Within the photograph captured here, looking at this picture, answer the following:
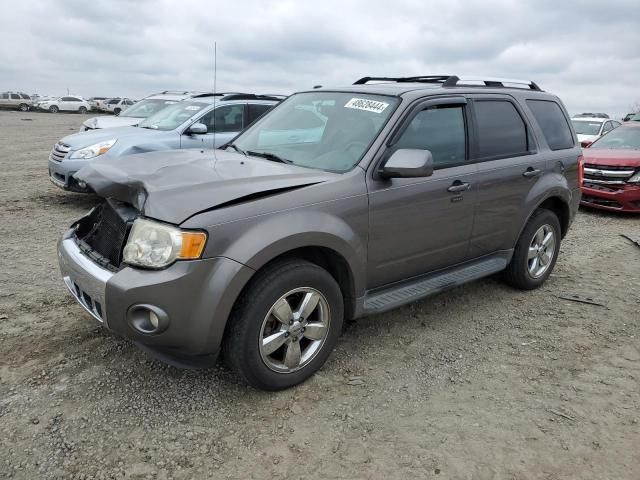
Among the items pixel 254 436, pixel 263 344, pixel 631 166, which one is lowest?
pixel 254 436

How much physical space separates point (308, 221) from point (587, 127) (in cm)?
1436

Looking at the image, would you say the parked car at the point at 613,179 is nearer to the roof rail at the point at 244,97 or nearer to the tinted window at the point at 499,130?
the tinted window at the point at 499,130

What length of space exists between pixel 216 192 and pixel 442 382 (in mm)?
1843

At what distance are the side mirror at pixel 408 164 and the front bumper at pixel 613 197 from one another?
21.9 ft

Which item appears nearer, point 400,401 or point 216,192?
point 216,192

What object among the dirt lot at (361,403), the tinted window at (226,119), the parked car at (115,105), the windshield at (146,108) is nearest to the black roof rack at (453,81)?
the dirt lot at (361,403)

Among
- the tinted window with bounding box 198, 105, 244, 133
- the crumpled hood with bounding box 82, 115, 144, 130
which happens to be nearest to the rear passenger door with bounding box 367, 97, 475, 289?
the tinted window with bounding box 198, 105, 244, 133

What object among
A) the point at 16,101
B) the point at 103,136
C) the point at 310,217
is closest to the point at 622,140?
the point at 310,217

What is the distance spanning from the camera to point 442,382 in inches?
130

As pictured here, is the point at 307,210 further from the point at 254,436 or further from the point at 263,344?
the point at 254,436

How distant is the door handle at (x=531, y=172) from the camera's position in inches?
172

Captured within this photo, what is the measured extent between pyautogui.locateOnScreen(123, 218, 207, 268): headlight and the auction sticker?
1.66 m

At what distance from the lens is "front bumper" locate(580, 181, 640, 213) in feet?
27.4

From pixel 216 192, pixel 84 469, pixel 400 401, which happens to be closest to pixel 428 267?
pixel 400 401
